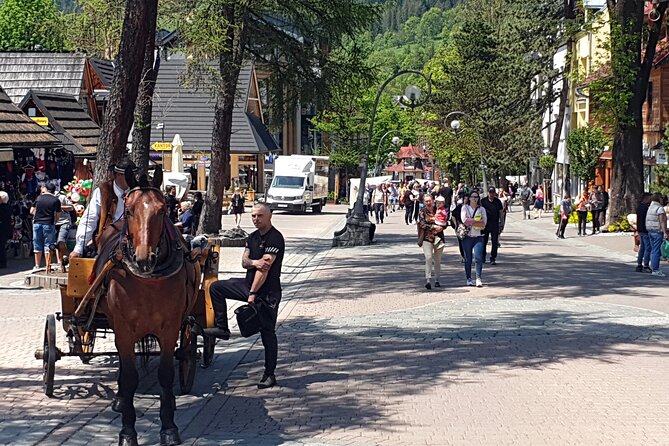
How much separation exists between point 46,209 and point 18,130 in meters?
4.88

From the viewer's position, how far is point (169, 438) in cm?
861

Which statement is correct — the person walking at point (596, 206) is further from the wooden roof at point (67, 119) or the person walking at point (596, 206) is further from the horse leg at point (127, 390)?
the horse leg at point (127, 390)

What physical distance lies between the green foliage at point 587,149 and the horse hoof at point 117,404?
40.6 m

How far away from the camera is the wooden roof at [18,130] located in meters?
25.4

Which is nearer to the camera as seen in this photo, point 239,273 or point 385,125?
point 239,273

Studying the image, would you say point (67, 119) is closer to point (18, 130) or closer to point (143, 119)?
point (18, 130)

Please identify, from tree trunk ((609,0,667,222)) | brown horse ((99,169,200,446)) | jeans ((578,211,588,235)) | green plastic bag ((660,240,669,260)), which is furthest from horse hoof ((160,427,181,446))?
jeans ((578,211,588,235))

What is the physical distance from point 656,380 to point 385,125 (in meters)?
89.9

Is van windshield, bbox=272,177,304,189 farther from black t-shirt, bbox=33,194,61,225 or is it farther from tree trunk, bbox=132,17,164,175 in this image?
black t-shirt, bbox=33,194,61,225

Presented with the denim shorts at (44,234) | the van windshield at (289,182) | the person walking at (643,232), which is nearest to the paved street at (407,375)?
the denim shorts at (44,234)

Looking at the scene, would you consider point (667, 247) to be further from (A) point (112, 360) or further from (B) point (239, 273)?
(A) point (112, 360)

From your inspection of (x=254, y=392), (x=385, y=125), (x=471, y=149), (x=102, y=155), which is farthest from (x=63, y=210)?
(x=385, y=125)

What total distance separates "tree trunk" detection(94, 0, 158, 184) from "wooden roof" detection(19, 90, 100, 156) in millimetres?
13158

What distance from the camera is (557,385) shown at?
1107 cm
